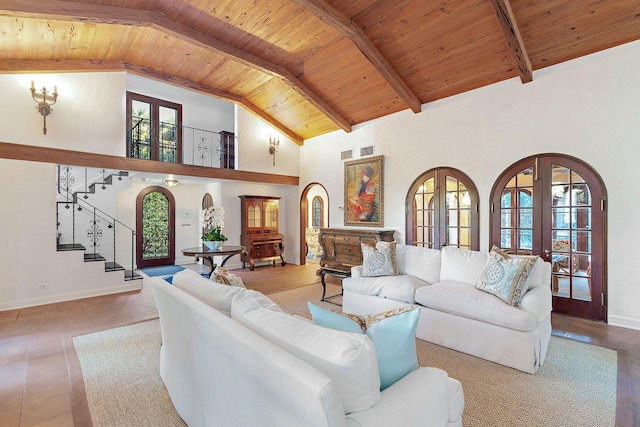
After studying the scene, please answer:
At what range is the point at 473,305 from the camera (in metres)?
2.97

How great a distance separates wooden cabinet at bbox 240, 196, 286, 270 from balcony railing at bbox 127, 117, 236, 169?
151 cm

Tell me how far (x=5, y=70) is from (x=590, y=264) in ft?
28.4

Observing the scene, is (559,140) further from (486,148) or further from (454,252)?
(454,252)

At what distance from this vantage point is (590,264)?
4.02 meters

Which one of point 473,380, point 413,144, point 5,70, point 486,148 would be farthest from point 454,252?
point 5,70

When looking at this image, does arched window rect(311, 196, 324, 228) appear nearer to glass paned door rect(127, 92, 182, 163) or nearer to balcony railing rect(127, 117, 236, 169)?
balcony railing rect(127, 117, 236, 169)

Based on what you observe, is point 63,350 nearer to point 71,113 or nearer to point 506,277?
point 71,113

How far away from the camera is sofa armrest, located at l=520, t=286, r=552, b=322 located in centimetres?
274

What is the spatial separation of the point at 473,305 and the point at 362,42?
3.79 meters

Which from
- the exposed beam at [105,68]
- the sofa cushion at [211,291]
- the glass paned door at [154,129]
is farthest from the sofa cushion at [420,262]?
the glass paned door at [154,129]

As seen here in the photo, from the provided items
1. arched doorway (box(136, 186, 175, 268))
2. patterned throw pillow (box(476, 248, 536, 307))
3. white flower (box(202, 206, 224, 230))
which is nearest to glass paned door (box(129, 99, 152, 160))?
arched doorway (box(136, 186, 175, 268))

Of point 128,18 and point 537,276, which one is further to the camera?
point 128,18

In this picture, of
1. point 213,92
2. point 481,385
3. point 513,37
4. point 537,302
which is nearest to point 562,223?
point 537,302

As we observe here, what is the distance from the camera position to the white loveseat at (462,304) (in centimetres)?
271
